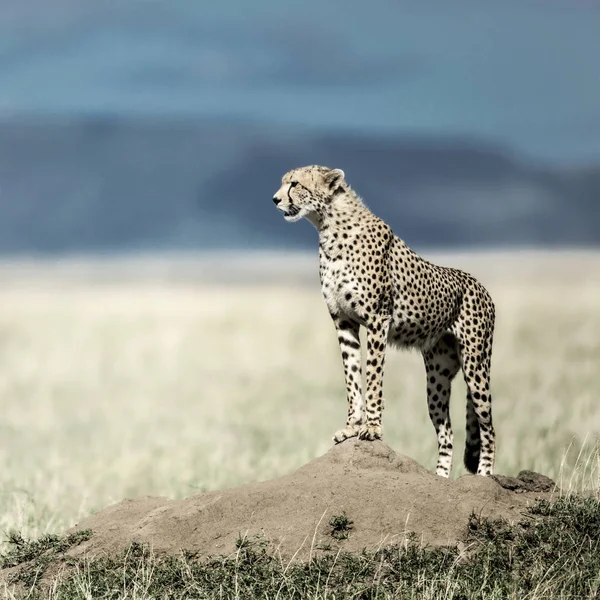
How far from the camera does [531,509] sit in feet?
31.3

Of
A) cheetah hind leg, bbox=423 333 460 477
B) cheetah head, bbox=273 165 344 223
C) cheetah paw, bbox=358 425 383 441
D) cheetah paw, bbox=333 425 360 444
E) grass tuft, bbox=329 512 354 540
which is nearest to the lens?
grass tuft, bbox=329 512 354 540

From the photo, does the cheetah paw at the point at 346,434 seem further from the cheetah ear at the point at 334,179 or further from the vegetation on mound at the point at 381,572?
the cheetah ear at the point at 334,179

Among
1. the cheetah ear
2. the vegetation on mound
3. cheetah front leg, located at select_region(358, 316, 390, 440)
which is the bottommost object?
the vegetation on mound

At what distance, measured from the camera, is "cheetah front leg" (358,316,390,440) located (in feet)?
32.1

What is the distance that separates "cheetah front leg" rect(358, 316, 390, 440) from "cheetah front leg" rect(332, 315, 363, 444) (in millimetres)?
146

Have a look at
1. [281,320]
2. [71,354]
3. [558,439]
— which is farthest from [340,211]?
[281,320]

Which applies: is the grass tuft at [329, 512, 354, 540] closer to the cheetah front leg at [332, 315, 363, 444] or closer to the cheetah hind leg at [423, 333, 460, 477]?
the cheetah front leg at [332, 315, 363, 444]

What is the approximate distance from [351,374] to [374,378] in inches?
9.4

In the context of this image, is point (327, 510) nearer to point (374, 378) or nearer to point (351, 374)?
point (374, 378)

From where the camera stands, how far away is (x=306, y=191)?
10.1m

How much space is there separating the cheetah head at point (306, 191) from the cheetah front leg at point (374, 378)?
94cm

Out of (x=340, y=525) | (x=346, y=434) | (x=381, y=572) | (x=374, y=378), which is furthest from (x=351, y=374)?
(x=381, y=572)

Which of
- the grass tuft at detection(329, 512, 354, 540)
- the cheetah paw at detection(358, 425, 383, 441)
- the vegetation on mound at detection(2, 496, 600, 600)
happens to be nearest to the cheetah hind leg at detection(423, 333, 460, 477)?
the cheetah paw at detection(358, 425, 383, 441)

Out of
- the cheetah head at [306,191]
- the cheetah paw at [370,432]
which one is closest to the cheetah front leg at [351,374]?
the cheetah paw at [370,432]
